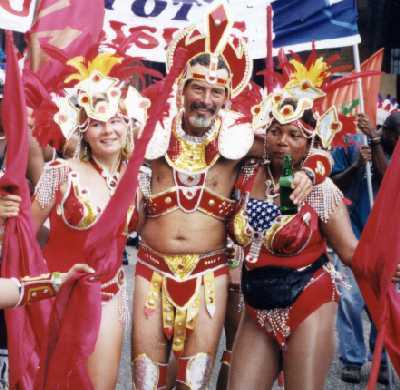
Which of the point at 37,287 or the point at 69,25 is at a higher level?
the point at 69,25

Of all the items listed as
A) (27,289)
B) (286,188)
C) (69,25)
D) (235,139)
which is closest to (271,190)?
(286,188)

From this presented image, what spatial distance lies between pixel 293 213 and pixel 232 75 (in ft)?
2.94

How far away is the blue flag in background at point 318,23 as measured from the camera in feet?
21.6

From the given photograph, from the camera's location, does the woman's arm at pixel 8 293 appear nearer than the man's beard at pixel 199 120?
Yes

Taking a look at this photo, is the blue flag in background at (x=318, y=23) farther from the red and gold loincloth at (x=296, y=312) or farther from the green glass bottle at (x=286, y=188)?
the red and gold loincloth at (x=296, y=312)

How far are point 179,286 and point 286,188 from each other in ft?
2.47

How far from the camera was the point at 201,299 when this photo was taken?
4648 mm

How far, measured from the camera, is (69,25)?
5688mm

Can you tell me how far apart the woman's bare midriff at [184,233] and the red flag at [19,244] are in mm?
616

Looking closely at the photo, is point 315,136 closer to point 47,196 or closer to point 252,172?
point 252,172

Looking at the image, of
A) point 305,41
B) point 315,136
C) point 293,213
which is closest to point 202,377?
point 293,213

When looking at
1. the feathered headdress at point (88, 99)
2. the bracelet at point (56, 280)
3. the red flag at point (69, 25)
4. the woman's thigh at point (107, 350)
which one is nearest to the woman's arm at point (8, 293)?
the bracelet at point (56, 280)

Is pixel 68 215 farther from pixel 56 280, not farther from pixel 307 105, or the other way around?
pixel 307 105

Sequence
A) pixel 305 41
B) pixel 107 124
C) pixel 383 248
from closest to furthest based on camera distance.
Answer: pixel 383 248 < pixel 107 124 < pixel 305 41
